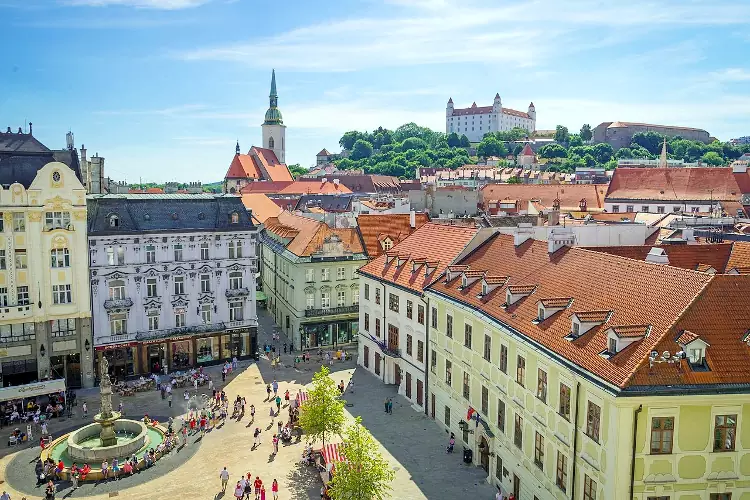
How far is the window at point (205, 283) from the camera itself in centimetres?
5641

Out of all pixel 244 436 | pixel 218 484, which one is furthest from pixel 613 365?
pixel 244 436

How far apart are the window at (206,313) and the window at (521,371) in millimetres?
31693

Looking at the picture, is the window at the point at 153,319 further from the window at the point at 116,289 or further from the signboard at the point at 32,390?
the signboard at the point at 32,390

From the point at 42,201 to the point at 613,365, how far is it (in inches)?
1661

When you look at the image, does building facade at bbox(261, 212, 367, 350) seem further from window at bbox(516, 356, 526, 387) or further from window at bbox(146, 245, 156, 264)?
window at bbox(516, 356, 526, 387)

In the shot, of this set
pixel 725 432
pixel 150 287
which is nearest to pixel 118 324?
pixel 150 287

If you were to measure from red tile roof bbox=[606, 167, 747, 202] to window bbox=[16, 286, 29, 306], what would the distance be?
9429 cm

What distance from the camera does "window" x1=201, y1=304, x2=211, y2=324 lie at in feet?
185

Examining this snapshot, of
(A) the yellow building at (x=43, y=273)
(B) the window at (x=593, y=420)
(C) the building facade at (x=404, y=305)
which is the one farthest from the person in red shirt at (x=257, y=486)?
(A) the yellow building at (x=43, y=273)

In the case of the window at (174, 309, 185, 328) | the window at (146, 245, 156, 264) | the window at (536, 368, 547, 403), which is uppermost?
the window at (146, 245, 156, 264)

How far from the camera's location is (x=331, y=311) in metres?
62.3

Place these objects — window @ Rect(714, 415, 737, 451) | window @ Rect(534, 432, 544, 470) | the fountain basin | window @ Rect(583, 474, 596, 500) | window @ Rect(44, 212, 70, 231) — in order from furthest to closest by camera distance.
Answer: window @ Rect(44, 212, 70, 231)
the fountain basin
window @ Rect(534, 432, 544, 470)
window @ Rect(583, 474, 596, 500)
window @ Rect(714, 415, 737, 451)

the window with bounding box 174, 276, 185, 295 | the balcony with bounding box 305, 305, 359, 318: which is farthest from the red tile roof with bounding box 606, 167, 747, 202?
the window with bounding box 174, 276, 185, 295

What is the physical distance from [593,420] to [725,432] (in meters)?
4.60
